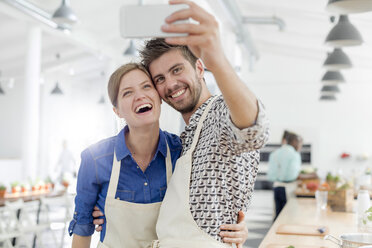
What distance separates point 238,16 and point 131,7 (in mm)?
8567

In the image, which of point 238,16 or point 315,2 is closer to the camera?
point 315,2

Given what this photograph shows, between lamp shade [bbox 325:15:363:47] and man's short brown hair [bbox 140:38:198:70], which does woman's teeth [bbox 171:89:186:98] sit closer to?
man's short brown hair [bbox 140:38:198:70]

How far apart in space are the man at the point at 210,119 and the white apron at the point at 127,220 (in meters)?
0.12

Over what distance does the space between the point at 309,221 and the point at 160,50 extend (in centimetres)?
262

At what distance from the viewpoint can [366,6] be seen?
9.36 feet

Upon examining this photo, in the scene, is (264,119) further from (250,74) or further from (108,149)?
(250,74)

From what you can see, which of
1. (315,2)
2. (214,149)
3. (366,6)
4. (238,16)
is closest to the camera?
(214,149)

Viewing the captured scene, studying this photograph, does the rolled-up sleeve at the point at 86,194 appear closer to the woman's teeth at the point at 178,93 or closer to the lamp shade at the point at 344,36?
the woman's teeth at the point at 178,93

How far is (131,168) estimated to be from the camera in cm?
173

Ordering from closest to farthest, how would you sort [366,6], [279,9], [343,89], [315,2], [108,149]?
1. [108,149]
2. [366,6]
3. [315,2]
4. [279,9]
5. [343,89]

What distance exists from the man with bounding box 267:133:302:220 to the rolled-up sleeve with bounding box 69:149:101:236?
549 centimetres

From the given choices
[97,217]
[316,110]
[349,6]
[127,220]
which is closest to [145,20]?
[127,220]

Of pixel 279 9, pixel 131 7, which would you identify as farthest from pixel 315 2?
pixel 131 7

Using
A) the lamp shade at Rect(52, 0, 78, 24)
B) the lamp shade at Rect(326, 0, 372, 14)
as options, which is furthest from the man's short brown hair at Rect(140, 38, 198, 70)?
the lamp shade at Rect(52, 0, 78, 24)
